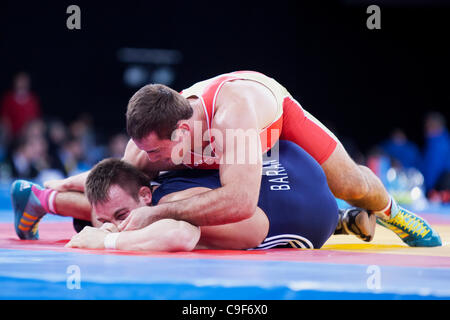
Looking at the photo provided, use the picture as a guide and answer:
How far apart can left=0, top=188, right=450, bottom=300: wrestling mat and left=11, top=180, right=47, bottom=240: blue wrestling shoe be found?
1.93 feet

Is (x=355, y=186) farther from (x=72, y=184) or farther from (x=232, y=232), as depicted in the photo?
(x=72, y=184)

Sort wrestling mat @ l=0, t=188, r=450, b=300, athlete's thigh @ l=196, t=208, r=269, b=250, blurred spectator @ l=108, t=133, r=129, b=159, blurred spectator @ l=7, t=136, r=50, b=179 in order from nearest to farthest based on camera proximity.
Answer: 1. wrestling mat @ l=0, t=188, r=450, b=300
2. athlete's thigh @ l=196, t=208, r=269, b=250
3. blurred spectator @ l=7, t=136, r=50, b=179
4. blurred spectator @ l=108, t=133, r=129, b=159

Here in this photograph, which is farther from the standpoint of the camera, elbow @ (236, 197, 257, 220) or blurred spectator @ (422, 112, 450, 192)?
blurred spectator @ (422, 112, 450, 192)

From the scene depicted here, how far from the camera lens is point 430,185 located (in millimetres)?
9781

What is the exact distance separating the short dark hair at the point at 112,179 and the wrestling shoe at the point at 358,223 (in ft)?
3.05

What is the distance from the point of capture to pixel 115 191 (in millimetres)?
2541

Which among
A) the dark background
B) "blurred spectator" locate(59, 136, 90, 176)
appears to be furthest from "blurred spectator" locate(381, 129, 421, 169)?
"blurred spectator" locate(59, 136, 90, 176)

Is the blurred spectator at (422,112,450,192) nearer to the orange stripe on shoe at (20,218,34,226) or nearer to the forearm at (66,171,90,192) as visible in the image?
the forearm at (66,171,90,192)

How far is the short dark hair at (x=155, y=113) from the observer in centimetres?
244

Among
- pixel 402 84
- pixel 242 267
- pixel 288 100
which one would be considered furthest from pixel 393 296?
pixel 402 84

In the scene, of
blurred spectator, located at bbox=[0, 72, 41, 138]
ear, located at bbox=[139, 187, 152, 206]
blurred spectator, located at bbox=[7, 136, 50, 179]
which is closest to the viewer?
ear, located at bbox=[139, 187, 152, 206]

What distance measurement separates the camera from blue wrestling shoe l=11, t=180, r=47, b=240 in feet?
9.75

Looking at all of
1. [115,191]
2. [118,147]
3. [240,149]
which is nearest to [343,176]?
[240,149]

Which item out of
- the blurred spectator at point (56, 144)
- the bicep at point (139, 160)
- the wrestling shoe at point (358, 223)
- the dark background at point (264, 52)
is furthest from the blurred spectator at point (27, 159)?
the wrestling shoe at point (358, 223)
